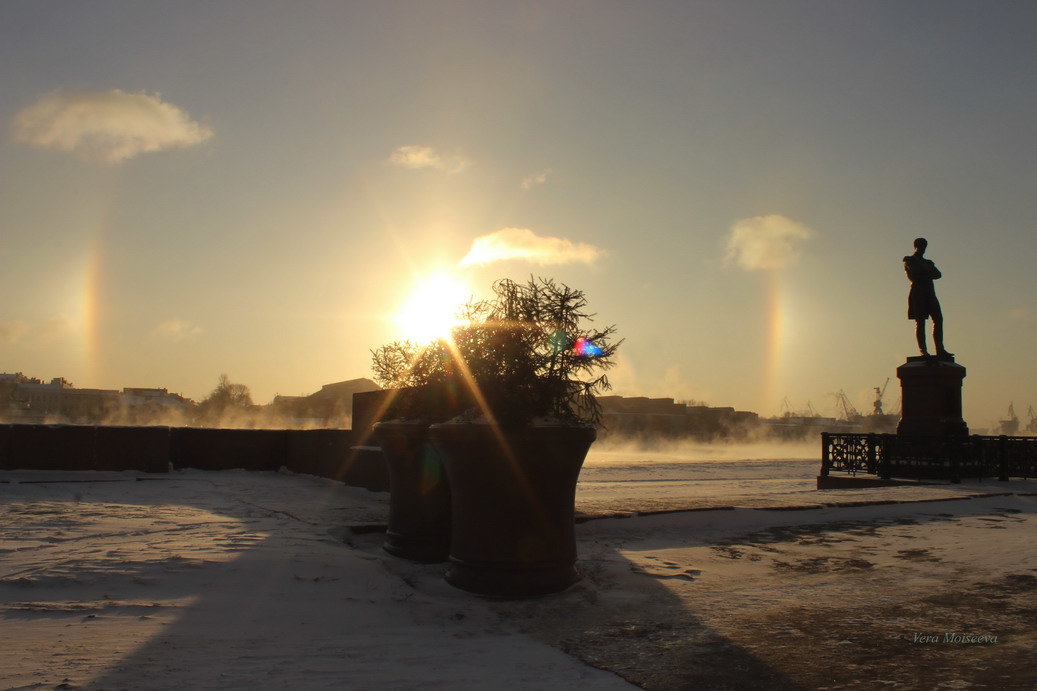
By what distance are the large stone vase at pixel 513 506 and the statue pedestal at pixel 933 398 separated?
13601mm

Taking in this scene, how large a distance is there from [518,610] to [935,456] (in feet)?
45.9

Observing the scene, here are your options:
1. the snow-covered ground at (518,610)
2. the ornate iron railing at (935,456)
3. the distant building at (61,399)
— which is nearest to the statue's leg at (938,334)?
the ornate iron railing at (935,456)

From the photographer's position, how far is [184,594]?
458 cm

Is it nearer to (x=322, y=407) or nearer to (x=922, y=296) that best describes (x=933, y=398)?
(x=922, y=296)

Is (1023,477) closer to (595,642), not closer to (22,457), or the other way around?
(595,642)

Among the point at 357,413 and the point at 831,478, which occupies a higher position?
the point at 357,413

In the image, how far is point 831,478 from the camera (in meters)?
16.9

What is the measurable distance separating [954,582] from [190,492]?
9.64 m

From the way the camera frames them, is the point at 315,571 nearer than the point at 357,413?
Yes

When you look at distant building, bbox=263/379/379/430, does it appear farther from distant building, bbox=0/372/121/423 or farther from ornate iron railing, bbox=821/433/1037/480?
ornate iron railing, bbox=821/433/1037/480

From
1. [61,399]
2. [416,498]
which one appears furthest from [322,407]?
[416,498]

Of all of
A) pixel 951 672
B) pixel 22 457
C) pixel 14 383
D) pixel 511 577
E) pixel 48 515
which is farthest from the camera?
pixel 14 383

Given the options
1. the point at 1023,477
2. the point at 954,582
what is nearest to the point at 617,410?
the point at 1023,477

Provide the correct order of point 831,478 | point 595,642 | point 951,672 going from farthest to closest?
1. point 831,478
2. point 595,642
3. point 951,672
